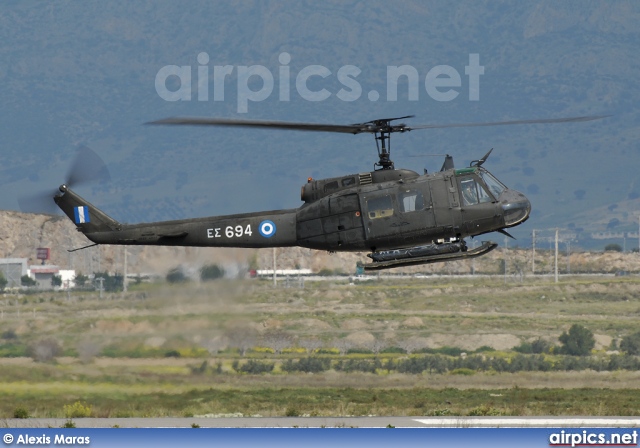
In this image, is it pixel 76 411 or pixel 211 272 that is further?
pixel 211 272

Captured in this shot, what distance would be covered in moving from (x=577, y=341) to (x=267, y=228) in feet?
134

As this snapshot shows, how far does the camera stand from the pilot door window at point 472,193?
3888cm

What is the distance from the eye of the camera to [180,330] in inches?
1778

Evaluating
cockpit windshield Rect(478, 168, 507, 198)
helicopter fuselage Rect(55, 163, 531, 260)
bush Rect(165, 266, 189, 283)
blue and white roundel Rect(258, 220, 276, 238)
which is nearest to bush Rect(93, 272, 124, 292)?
bush Rect(165, 266, 189, 283)

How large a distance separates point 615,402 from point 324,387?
40.7 feet

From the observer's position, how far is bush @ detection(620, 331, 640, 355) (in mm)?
76100

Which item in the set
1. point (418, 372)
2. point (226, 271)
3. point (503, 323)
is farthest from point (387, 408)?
point (503, 323)

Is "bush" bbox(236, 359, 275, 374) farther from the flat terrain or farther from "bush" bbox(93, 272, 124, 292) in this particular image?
"bush" bbox(93, 272, 124, 292)

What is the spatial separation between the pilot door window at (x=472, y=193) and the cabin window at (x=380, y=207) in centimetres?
208

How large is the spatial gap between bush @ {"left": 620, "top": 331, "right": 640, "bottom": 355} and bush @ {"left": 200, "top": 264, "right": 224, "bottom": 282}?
3697 cm

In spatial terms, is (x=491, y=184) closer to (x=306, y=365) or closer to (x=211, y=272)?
(x=211, y=272)

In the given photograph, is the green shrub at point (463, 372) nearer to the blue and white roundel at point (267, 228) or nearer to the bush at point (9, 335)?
the bush at point (9, 335)

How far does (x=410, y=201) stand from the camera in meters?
38.7

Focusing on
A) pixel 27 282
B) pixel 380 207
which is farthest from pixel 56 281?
pixel 380 207
